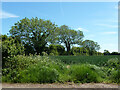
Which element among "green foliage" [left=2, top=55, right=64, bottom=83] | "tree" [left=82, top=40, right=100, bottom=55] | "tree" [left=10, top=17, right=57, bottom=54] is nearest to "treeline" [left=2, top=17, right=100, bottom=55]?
"tree" [left=10, top=17, right=57, bottom=54]

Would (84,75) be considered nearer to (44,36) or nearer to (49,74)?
(49,74)

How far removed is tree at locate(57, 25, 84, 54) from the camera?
Answer: 18.8 meters

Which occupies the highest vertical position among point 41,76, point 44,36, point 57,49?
point 44,36

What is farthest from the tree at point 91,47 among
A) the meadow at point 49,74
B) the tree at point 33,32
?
the meadow at point 49,74

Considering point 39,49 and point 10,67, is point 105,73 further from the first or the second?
point 39,49

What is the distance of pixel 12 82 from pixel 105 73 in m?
3.04

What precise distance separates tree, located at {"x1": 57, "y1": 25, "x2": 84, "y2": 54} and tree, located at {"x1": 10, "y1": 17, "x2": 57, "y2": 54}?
1603mm

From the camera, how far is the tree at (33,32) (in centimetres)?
1702

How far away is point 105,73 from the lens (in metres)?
4.80

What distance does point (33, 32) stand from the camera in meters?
17.4

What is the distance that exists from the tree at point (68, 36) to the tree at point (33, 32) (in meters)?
1.60

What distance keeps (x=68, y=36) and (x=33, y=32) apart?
468 cm

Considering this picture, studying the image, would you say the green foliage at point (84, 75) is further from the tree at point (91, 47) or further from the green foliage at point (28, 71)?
the tree at point (91, 47)

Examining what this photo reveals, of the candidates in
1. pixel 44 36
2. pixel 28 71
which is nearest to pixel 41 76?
pixel 28 71
